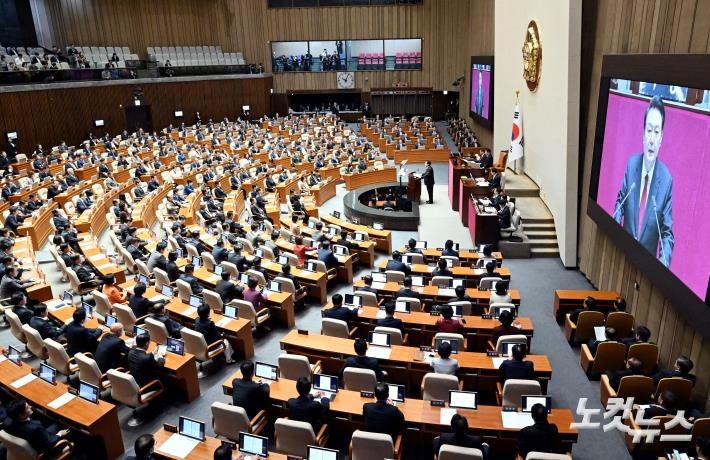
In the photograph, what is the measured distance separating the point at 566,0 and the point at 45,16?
30.9 m

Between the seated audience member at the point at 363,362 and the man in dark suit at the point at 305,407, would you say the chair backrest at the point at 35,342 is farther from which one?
the seated audience member at the point at 363,362

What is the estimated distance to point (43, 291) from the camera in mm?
10094

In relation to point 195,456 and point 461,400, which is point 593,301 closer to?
point 461,400

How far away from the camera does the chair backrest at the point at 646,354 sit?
23.2 ft

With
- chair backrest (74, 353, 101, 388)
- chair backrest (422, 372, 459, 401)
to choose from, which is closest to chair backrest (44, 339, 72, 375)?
chair backrest (74, 353, 101, 388)

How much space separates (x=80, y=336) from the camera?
755 cm

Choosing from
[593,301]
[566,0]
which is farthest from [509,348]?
[566,0]

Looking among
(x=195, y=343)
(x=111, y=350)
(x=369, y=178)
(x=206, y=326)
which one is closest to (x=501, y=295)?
(x=206, y=326)

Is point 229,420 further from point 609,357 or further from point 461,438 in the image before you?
point 609,357

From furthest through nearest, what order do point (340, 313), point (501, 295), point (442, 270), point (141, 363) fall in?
1. point (442, 270)
2. point (501, 295)
3. point (340, 313)
4. point (141, 363)

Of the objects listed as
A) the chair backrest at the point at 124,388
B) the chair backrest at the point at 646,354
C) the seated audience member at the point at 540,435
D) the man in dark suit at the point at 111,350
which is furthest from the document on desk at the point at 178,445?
the chair backrest at the point at 646,354

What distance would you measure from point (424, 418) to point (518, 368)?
4.72ft

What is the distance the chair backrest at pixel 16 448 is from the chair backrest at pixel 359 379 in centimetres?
346

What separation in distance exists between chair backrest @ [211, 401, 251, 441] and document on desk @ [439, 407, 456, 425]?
2.16m
